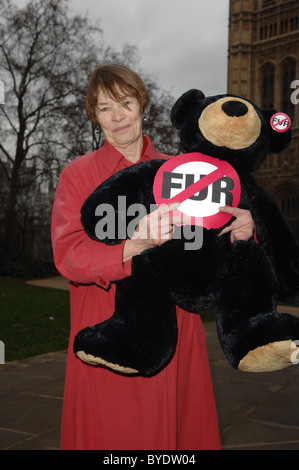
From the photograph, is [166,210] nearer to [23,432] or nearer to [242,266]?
[242,266]

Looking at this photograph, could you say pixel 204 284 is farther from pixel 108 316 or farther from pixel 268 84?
pixel 268 84

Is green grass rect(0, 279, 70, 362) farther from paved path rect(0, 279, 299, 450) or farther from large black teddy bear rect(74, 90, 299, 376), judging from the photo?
large black teddy bear rect(74, 90, 299, 376)

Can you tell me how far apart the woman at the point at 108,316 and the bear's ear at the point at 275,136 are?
1.15 ft

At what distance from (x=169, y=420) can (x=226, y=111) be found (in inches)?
44.7

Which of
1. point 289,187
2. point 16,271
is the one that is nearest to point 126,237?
point 16,271

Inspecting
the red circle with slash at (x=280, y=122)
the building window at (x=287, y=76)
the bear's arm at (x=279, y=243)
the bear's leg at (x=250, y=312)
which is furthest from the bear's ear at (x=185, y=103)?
the building window at (x=287, y=76)

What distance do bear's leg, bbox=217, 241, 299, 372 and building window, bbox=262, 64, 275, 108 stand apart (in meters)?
54.5

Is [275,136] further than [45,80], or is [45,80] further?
[45,80]

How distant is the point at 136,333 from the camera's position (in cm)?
184

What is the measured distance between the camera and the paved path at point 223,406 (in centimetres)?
379

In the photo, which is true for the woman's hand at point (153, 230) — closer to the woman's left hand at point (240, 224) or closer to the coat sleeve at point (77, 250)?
the coat sleeve at point (77, 250)

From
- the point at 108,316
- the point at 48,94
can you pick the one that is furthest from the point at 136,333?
the point at 48,94

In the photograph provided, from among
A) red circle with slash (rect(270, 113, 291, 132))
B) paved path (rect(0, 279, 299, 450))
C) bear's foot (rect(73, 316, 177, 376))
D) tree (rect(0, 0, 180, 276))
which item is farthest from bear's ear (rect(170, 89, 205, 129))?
tree (rect(0, 0, 180, 276))

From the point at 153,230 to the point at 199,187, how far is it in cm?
24
